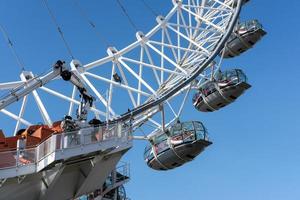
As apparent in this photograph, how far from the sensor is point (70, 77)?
93.6ft

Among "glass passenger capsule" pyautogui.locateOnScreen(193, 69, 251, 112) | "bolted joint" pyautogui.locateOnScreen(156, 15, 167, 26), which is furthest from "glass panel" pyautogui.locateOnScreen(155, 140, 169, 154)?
"bolted joint" pyautogui.locateOnScreen(156, 15, 167, 26)

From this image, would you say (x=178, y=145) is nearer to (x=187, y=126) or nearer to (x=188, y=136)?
(x=188, y=136)

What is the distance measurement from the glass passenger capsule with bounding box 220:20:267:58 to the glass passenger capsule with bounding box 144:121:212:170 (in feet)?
35.4

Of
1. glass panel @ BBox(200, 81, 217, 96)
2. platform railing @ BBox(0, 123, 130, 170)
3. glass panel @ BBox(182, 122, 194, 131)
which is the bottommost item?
platform railing @ BBox(0, 123, 130, 170)

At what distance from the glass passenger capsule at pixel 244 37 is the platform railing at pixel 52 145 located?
1912 cm

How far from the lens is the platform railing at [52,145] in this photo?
72.6ft

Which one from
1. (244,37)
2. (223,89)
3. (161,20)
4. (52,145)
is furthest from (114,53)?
(52,145)

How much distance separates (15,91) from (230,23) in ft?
47.6

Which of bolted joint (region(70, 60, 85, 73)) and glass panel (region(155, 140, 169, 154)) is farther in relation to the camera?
bolted joint (region(70, 60, 85, 73))

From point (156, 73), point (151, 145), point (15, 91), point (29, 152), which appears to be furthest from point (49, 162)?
point (156, 73)

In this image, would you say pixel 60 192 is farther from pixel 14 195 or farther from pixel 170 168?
pixel 170 168

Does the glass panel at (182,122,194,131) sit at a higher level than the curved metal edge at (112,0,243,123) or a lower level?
lower

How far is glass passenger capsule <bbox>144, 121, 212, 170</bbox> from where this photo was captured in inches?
1203

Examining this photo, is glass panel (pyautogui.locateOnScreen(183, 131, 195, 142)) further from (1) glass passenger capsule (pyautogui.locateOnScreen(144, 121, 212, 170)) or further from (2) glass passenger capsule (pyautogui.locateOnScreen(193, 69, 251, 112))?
(2) glass passenger capsule (pyautogui.locateOnScreen(193, 69, 251, 112))
